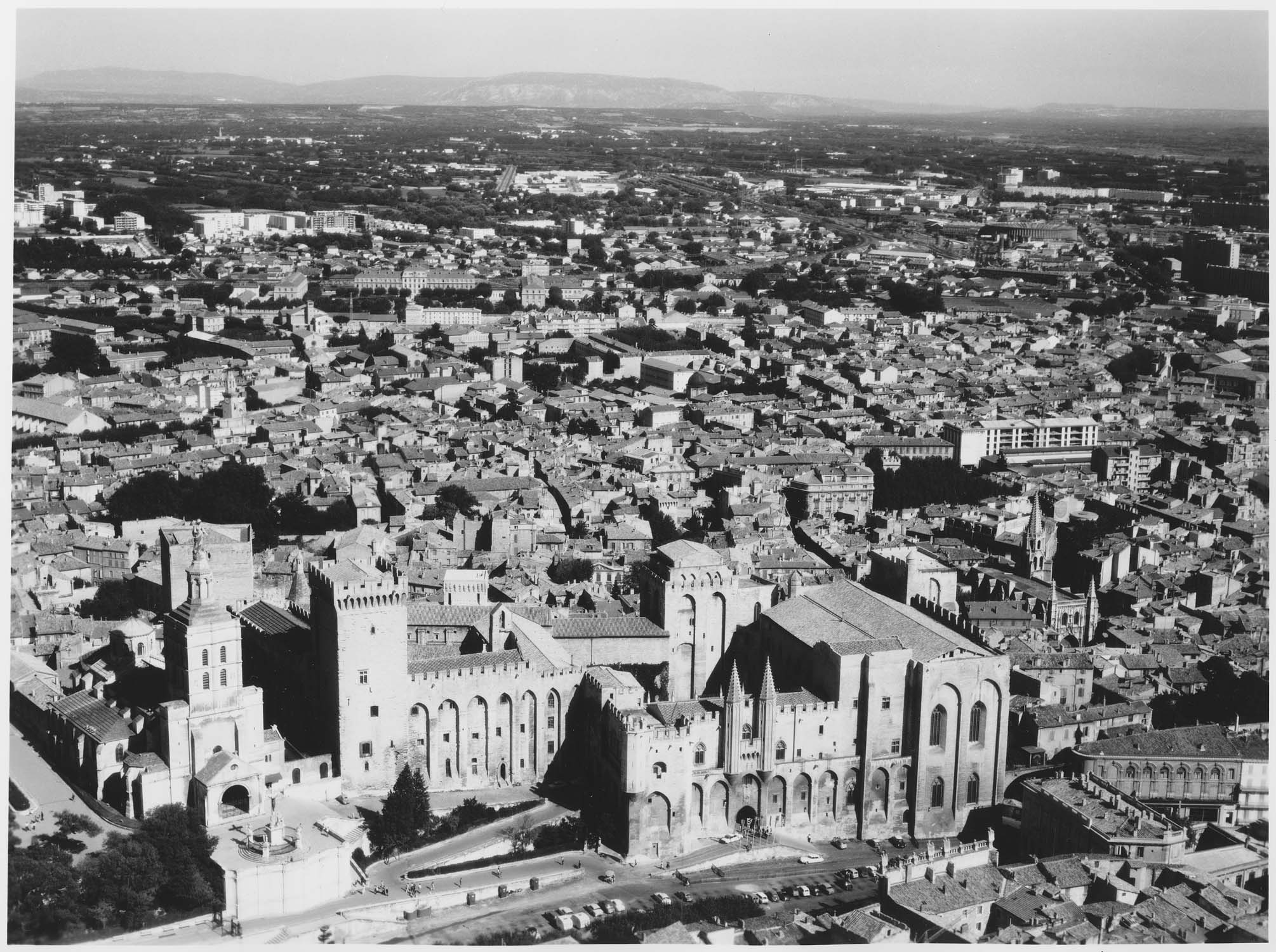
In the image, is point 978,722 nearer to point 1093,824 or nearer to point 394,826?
point 1093,824

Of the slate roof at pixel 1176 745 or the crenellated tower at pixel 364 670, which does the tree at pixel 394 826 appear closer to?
the crenellated tower at pixel 364 670

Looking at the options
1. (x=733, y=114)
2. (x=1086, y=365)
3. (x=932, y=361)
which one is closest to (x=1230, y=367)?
(x=1086, y=365)

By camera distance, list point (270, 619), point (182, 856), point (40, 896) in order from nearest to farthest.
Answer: point (40, 896) < point (182, 856) < point (270, 619)

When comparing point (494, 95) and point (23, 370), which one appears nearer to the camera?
point (23, 370)

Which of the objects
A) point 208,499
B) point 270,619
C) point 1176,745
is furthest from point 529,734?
point 208,499

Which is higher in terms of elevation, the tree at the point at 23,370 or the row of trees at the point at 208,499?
the tree at the point at 23,370

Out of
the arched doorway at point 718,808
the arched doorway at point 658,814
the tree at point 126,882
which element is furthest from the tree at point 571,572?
the tree at point 126,882

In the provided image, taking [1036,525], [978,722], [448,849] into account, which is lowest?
[448,849]
